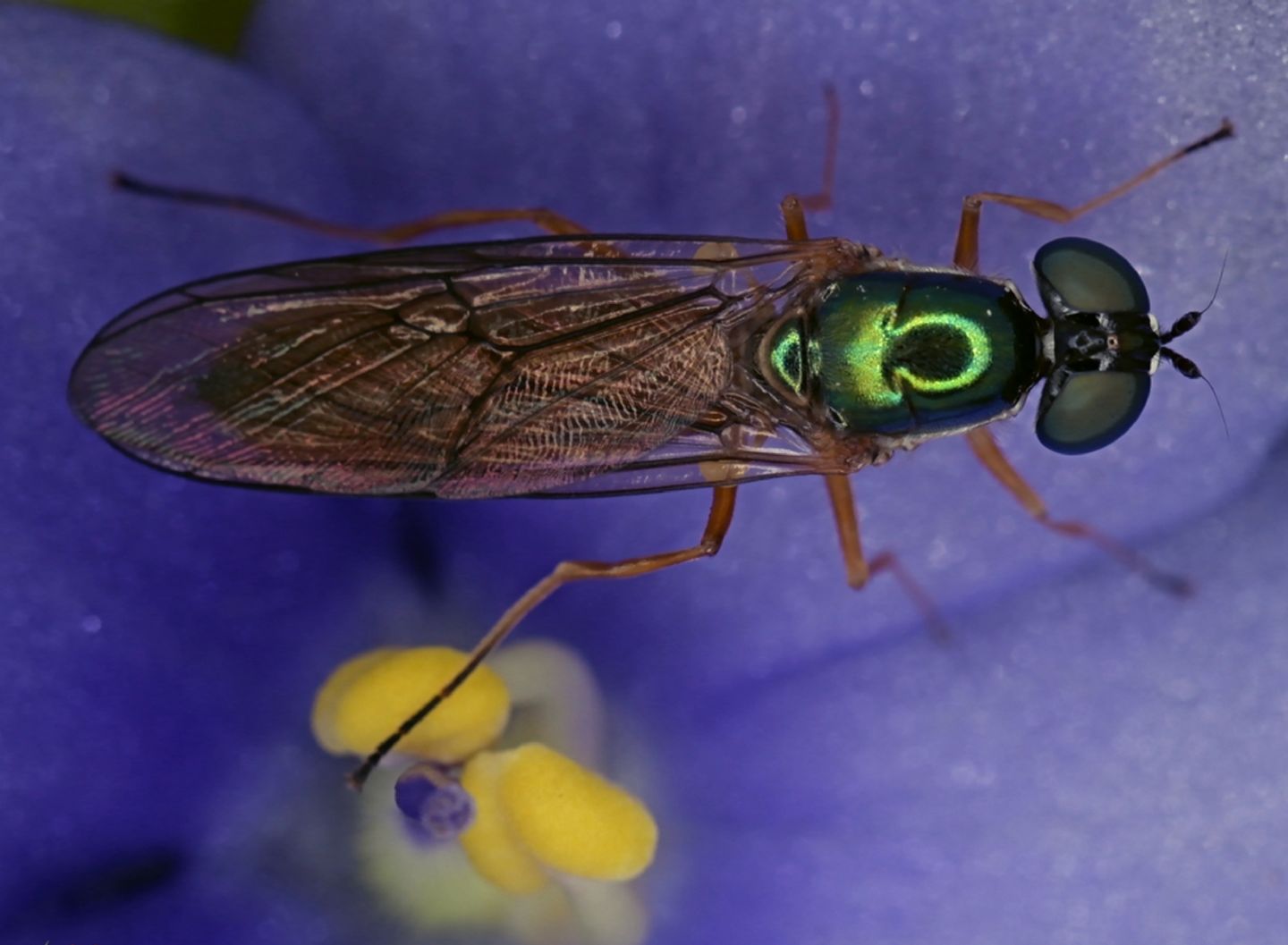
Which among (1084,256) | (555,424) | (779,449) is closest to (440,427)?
(555,424)

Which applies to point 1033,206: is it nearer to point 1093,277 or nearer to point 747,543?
point 1093,277

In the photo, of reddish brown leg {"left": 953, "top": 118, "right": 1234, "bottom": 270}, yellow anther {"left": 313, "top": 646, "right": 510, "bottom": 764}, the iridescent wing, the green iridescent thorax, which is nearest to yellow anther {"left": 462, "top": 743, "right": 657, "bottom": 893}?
yellow anther {"left": 313, "top": 646, "right": 510, "bottom": 764}

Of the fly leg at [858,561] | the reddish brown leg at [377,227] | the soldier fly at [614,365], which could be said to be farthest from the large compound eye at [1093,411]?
the reddish brown leg at [377,227]

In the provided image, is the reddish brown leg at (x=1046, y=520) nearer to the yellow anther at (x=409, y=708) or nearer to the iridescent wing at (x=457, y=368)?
the iridescent wing at (x=457, y=368)

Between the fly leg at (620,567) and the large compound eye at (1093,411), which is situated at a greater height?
→ the large compound eye at (1093,411)

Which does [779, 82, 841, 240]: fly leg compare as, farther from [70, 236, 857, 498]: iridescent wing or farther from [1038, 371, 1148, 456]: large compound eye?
[1038, 371, 1148, 456]: large compound eye

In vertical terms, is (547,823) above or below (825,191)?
below

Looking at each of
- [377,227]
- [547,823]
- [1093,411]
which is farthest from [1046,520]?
[377,227]
